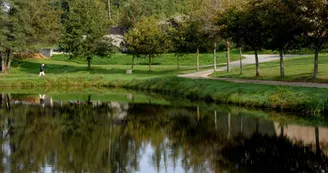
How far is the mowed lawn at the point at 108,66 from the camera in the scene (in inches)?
2319

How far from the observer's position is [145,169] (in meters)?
17.9

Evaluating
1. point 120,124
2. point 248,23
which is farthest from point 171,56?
point 120,124

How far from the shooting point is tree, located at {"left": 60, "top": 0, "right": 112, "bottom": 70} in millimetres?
65312

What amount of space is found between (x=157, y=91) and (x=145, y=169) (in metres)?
28.6

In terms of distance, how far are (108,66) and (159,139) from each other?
47.3m

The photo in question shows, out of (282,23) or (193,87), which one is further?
(193,87)

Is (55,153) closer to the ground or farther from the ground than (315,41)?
closer to the ground

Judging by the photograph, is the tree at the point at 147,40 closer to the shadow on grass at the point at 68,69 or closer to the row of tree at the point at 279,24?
the shadow on grass at the point at 68,69

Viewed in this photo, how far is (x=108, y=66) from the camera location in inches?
2766

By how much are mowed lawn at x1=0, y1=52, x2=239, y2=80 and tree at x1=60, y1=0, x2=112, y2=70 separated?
2.53 meters

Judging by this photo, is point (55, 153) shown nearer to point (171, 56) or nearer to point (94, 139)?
point (94, 139)

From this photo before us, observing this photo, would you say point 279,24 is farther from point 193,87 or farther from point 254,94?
point 193,87

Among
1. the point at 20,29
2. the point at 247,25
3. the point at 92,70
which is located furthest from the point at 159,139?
the point at 20,29

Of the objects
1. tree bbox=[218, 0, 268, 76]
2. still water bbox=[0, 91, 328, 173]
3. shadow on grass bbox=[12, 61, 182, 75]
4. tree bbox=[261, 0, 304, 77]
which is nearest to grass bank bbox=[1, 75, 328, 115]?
still water bbox=[0, 91, 328, 173]
